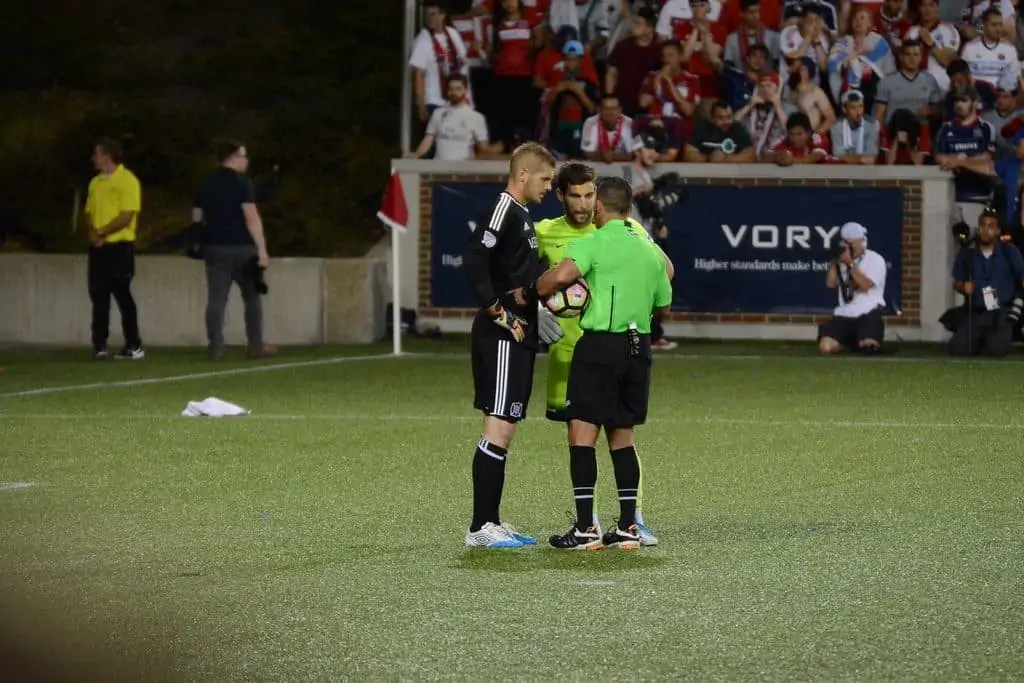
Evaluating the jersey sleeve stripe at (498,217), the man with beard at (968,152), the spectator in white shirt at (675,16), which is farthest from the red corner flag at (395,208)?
the jersey sleeve stripe at (498,217)

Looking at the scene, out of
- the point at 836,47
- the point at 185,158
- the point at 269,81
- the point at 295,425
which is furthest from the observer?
the point at 269,81

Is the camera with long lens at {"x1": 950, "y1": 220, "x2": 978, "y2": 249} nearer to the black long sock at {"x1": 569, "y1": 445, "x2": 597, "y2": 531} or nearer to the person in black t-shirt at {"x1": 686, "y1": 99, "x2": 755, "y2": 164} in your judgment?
the person in black t-shirt at {"x1": 686, "y1": 99, "x2": 755, "y2": 164}

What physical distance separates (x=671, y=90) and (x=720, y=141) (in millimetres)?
947

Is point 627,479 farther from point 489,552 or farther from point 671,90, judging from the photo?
point 671,90

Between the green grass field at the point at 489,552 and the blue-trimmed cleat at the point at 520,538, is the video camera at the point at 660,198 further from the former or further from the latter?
the blue-trimmed cleat at the point at 520,538

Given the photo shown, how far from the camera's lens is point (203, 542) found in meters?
9.25

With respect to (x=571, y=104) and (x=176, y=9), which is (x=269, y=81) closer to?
(x=176, y=9)

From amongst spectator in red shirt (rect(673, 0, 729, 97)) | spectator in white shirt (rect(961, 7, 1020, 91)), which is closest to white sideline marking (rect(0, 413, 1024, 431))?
spectator in red shirt (rect(673, 0, 729, 97))

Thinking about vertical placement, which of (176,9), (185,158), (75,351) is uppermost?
(176,9)

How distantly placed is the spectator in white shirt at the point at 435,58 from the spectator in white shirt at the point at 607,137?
6.10ft

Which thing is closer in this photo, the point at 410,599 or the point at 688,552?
the point at 410,599

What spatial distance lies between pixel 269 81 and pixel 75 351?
1143 cm

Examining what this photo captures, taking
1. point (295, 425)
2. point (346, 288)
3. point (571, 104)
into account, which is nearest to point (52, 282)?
point (346, 288)

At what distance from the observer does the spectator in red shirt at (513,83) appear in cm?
2298
